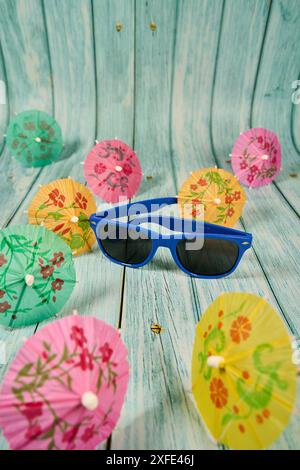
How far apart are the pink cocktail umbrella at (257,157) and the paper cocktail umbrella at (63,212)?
0.56 m

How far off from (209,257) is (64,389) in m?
0.47

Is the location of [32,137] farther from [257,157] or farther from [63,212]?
[257,157]

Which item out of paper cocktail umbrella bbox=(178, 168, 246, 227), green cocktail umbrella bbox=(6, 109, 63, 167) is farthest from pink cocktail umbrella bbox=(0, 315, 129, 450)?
green cocktail umbrella bbox=(6, 109, 63, 167)

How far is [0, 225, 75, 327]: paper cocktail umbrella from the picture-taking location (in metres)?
0.67

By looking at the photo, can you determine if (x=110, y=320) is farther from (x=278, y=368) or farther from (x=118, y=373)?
(x=278, y=368)

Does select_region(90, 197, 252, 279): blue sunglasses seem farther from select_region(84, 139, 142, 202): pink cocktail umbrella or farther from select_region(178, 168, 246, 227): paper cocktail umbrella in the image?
select_region(84, 139, 142, 202): pink cocktail umbrella

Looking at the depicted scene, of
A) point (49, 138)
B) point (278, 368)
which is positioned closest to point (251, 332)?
point (278, 368)

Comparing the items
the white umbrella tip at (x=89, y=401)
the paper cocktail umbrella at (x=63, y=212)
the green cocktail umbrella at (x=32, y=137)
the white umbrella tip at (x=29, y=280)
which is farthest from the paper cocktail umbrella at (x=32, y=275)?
the green cocktail umbrella at (x=32, y=137)

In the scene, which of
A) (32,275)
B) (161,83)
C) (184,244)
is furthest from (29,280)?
(161,83)

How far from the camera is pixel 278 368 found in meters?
0.46

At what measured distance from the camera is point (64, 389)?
0.46 meters

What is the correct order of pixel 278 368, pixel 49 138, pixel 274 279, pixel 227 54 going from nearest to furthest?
pixel 278 368, pixel 274 279, pixel 49 138, pixel 227 54

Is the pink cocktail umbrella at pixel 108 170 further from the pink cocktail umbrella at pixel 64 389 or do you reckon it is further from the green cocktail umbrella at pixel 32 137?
the pink cocktail umbrella at pixel 64 389
